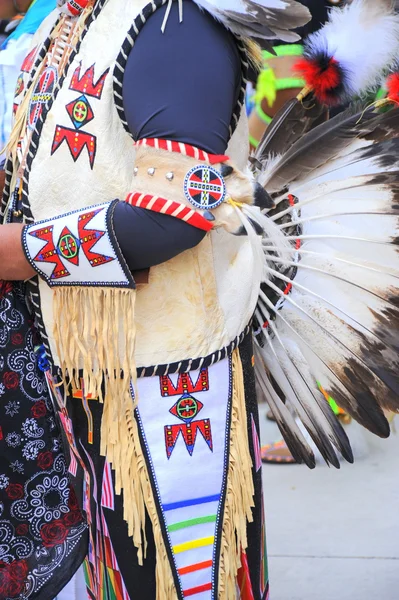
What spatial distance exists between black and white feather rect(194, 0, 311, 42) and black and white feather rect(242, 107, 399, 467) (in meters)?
0.46

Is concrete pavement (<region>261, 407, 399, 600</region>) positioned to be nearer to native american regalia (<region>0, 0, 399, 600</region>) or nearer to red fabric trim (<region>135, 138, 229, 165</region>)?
native american regalia (<region>0, 0, 399, 600</region>)

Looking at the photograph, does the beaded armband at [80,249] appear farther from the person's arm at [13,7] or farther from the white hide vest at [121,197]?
the person's arm at [13,7]

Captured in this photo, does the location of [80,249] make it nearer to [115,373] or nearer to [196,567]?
[115,373]

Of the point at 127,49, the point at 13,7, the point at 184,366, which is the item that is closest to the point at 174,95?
the point at 127,49

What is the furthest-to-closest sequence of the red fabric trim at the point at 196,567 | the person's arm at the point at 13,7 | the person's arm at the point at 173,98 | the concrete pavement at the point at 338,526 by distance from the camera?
the concrete pavement at the point at 338,526 < the person's arm at the point at 13,7 < the red fabric trim at the point at 196,567 < the person's arm at the point at 173,98

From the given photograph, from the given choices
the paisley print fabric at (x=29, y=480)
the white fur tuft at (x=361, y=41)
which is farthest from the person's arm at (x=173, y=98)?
the white fur tuft at (x=361, y=41)

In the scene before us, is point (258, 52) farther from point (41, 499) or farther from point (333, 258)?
point (41, 499)

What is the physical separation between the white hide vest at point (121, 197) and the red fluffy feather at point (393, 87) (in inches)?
20.8

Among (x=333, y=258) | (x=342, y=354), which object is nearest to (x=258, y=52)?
(x=333, y=258)

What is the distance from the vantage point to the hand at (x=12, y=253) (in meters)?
1.52

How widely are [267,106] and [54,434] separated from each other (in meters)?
2.19

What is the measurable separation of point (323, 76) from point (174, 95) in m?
0.73

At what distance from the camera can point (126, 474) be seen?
63.2 inches

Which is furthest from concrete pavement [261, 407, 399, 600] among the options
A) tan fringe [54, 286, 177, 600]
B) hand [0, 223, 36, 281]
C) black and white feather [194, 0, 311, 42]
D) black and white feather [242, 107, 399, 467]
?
black and white feather [194, 0, 311, 42]
